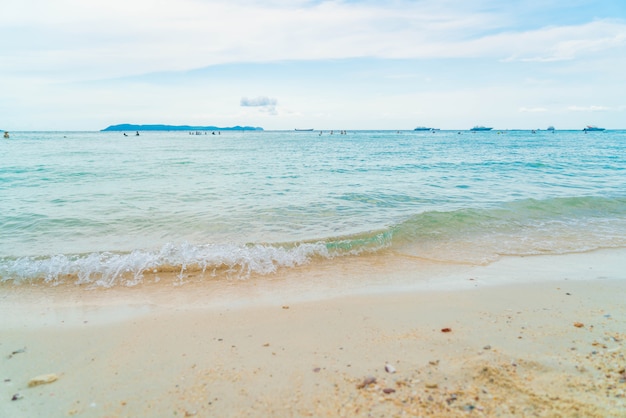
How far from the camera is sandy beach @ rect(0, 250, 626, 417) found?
9.78ft

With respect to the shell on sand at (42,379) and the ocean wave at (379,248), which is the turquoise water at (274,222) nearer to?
the ocean wave at (379,248)

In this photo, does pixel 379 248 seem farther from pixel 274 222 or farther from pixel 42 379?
pixel 42 379

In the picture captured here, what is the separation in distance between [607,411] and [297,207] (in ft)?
31.6

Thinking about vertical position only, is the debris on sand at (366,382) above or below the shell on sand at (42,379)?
above

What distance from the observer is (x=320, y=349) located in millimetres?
3871

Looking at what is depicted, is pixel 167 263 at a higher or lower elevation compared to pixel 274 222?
lower

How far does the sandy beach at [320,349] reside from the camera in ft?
9.78

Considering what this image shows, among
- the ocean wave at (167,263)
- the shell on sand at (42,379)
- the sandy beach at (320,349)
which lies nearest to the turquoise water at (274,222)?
the ocean wave at (167,263)

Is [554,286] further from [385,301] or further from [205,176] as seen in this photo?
[205,176]

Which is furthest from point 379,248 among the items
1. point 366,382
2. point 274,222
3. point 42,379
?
point 42,379

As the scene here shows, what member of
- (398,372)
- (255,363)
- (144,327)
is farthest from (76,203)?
(398,372)

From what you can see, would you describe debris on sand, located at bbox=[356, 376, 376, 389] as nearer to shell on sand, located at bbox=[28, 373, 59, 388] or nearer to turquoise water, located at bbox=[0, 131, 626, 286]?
shell on sand, located at bbox=[28, 373, 59, 388]

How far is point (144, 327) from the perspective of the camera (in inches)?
179

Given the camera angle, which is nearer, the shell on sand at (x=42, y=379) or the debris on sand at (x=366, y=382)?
the debris on sand at (x=366, y=382)
